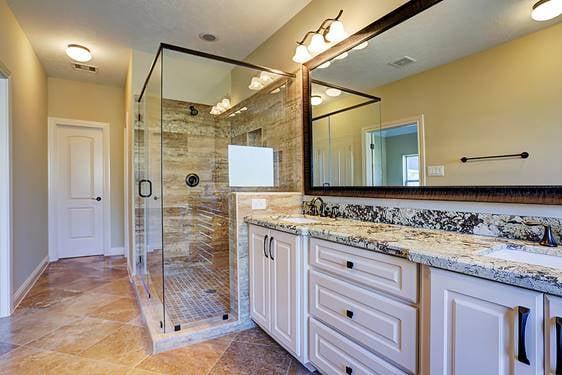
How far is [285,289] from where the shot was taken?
1.88m

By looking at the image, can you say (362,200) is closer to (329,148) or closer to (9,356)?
(329,148)

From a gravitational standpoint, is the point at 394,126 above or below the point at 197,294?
above

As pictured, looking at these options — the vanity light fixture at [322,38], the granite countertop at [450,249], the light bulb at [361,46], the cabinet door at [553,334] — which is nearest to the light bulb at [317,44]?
the vanity light fixture at [322,38]

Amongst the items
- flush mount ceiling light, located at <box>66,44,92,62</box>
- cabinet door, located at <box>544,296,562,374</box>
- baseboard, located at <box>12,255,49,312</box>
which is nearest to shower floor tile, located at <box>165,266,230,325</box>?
baseboard, located at <box>12,255,49,312</box>

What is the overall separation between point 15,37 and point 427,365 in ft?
13.7

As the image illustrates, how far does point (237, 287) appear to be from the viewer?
7.66 feet

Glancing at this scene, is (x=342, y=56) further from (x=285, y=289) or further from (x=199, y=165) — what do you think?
(x=199, y=165)

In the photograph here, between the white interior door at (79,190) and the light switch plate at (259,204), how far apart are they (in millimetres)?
3733

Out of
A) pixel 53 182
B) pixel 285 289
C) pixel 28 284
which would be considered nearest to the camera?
pixel 285 289

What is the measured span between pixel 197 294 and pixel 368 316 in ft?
6.62

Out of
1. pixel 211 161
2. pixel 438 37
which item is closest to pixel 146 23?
pixel 211 161

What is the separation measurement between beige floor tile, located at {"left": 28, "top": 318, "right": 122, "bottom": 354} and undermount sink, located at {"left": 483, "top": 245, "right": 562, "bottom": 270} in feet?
8.49

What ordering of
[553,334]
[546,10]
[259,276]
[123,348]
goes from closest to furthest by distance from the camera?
[553,334] < [546,10] < [123,348] < [259,276]

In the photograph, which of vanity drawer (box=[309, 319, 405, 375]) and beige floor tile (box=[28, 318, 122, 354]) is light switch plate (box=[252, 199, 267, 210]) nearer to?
vanity drawer (box=[309, 319, 405, 375])
